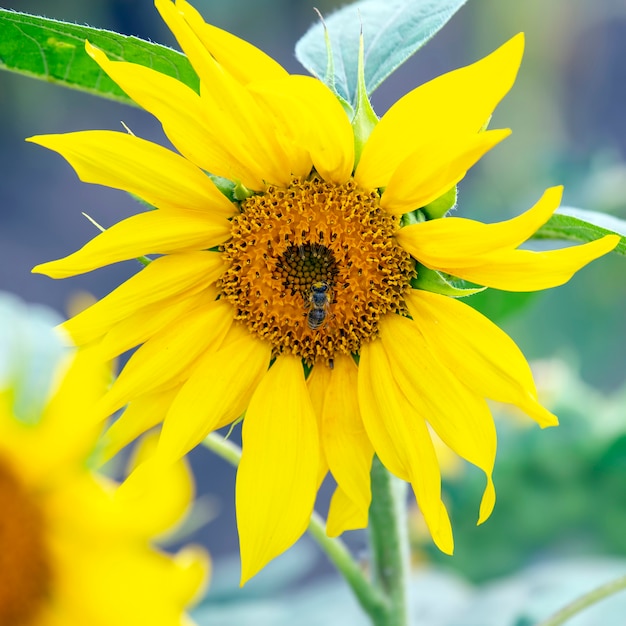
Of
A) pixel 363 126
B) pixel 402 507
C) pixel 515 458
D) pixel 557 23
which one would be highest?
pixel 557 23

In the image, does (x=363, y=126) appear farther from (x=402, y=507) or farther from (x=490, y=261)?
(x=402, y=507)

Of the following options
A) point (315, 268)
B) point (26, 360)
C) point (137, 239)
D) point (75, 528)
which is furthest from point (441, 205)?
point (75, 528)

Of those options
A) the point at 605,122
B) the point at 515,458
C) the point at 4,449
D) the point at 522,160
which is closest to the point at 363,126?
the point at 4,449

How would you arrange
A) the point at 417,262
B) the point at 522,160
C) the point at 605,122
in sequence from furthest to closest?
the point at 605,122 → the point at 522,160 → the point at 417,262

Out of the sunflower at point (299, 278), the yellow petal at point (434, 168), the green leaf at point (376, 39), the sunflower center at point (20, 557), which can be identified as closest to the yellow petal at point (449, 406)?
the sunflower at point (299, 278)

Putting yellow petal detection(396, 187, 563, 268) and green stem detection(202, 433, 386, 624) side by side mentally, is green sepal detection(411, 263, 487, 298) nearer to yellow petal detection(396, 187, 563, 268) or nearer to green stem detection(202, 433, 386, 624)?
yellow petal detection(396, 187, 563, 268)

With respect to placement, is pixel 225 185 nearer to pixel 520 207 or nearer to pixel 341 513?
pixel 341 513

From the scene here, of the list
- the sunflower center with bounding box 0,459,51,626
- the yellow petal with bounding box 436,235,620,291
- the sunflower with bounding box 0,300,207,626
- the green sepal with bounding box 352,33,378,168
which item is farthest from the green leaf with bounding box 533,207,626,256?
the sunflower center with bounding box 0,459,51,626
